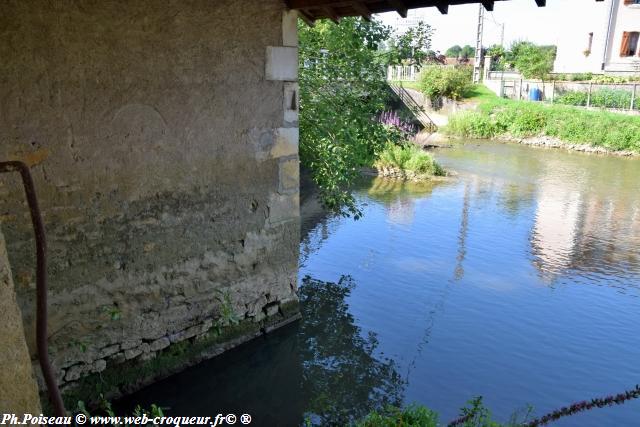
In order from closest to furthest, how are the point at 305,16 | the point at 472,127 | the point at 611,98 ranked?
the point at 305,16, the point at 611,98, the point at 472,127

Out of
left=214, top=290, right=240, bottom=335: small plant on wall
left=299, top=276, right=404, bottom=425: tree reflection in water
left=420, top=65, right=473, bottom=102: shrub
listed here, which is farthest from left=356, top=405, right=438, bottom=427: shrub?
left=420, top=65, right=473, bottom=102: shrub

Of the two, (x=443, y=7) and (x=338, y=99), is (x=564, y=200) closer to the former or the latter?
(x=338, y=99)

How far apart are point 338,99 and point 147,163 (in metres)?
3.42

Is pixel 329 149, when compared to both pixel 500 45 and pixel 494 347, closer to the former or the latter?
pixel 494 347

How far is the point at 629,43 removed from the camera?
24906mm

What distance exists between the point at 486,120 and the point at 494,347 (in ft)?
55.3

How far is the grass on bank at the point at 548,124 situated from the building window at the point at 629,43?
772 centimetres

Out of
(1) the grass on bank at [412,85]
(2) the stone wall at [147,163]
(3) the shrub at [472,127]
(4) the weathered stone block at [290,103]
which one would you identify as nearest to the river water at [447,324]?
(2) the stone wall at [147,163]

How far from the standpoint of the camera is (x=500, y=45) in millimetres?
35781

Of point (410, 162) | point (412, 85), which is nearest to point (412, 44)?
point (410, 162)

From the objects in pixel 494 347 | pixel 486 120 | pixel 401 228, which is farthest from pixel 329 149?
pixel 486 120

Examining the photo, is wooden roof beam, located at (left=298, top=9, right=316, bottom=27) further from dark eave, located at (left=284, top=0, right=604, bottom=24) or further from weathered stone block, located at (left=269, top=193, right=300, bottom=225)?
weathered stone block, located at (left=269, top=193, right=300, bottom=225)

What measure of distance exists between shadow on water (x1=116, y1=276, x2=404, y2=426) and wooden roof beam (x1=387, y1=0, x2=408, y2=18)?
273cm

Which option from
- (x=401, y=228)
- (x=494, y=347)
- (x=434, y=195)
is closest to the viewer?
(x=494, y=347)
